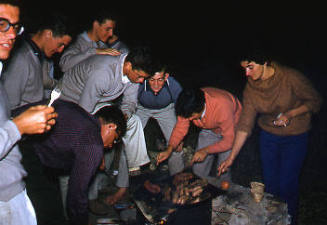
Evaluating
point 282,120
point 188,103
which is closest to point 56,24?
point 188,103

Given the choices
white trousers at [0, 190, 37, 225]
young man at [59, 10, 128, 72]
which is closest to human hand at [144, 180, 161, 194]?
white trousers at [0, 190, 37, 225]

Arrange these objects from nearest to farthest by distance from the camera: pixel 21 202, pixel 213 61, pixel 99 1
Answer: pixel 21 202 → pixel 99 1 → pixel 213 61

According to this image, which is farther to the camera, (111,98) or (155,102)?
(155,102)

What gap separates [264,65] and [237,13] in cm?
892

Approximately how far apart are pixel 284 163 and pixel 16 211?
323 cm

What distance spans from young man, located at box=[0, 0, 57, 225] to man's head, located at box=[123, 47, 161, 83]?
1.66 metres

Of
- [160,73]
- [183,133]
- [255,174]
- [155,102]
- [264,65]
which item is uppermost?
[264,65]

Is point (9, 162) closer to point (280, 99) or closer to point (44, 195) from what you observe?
point (44, 195)

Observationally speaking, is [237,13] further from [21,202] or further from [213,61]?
[21,202]

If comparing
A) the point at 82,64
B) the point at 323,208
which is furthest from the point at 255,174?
the point at 82,64

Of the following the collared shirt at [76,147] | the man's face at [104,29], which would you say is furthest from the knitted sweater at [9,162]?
the man's face at [104,29]

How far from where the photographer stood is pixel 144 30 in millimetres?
11109

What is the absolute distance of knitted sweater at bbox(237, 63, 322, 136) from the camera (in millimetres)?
3578

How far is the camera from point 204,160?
4.88 meters
